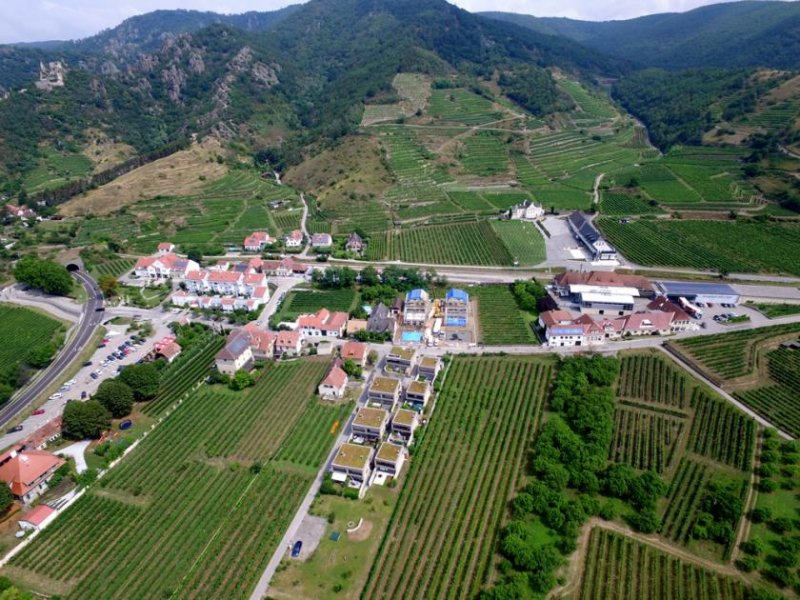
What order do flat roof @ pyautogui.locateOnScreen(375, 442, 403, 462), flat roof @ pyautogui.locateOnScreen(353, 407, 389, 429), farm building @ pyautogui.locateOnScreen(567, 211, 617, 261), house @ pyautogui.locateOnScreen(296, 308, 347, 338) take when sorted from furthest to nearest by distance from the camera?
1. farm building @ pyautogui.locateOnScreen(567, 211, 617, 261)
2. house @ pyautogui.locateOnScreen(296, 308, 347, 338)
3. flat roof @ pyautogui.locateOnScreen(353, 407, 389, 429)
4. flat roof @ pyautogui.locateOnScreen(375, 442, 403, 462)

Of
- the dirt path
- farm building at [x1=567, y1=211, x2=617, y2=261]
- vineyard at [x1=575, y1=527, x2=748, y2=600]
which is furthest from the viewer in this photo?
farm building at [x1=567, y1=211, x2=617, y2=261]

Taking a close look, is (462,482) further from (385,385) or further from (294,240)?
(294,240)

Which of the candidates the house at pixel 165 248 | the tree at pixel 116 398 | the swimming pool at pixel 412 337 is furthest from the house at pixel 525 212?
the tree at pixel 116 398

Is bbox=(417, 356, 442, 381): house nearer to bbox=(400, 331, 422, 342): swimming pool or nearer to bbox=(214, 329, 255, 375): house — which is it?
bbox=(400, 331, 422, 342): swimming pool

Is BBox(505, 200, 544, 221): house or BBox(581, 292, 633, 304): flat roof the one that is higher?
BBox(505, 200, 544, 221): house

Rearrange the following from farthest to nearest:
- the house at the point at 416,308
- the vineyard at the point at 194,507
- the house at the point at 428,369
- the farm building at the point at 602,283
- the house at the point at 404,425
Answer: the farm building at the point at 602,283 < the house at the point at 416,308 < the house at the point at 428,369 < the house at the point at 404,425 < the vineyard at the point at 194,507

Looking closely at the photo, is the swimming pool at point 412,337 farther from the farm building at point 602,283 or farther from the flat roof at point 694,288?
the flat roof at point 694,288

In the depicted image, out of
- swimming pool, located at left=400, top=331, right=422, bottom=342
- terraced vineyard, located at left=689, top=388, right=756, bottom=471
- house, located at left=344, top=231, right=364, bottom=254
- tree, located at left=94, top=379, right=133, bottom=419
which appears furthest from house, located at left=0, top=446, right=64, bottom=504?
terraced vineyard, located at left=689, top=388, right=756, bottom=471
